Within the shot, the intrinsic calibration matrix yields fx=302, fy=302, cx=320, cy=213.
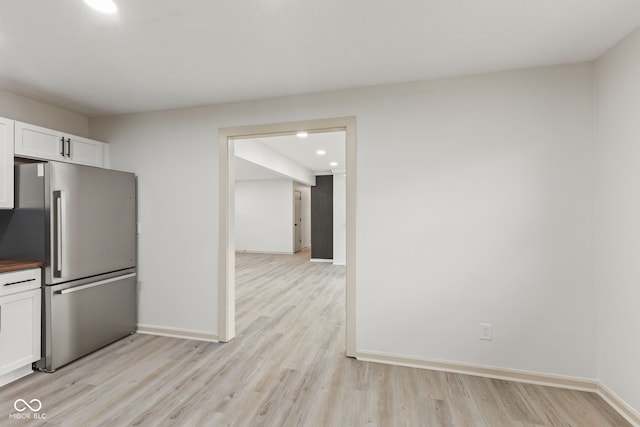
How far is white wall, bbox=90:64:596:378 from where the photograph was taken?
231cm

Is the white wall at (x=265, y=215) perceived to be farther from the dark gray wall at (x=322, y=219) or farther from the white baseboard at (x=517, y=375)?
the white baseboard at (x=517, y=375)

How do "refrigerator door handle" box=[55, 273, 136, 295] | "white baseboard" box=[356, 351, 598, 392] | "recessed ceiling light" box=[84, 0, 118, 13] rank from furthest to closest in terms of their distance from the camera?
"refrigerator door handle" box=[55, 273, 136, 295], "white baseboard" box=[356, 351, 598, 392], "recessed ceiling light" box=[84, 0, 118, 13]

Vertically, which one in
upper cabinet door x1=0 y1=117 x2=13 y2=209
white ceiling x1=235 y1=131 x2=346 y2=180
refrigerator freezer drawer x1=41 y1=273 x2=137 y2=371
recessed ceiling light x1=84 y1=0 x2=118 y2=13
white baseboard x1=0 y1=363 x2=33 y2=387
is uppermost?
white ceiling x1=235 y1=131 x2=346 y2=180

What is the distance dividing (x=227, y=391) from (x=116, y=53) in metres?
2.58

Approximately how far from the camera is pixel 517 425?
188 centimetres

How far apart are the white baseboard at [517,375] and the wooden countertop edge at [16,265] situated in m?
2.85

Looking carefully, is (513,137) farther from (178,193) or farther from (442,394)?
(178,193)

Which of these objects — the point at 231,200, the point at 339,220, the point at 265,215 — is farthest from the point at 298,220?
the point at 231,200

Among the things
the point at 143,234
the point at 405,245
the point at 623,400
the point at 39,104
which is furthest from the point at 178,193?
the point at 623,400

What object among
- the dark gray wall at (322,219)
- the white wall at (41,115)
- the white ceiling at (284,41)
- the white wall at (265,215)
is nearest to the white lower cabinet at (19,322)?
the white wall at (41,115)

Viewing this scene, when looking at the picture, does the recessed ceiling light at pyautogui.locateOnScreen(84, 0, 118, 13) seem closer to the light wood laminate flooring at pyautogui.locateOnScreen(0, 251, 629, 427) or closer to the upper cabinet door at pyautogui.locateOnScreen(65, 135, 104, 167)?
the upper cabinet door at pyautogui.locateOnScreen(65, 135, 104, 167)

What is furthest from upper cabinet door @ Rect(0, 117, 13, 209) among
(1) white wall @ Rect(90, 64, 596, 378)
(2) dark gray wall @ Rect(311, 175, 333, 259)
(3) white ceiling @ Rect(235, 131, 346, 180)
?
(2) dark gray wall @ Rect(311, 175, 333, 259)

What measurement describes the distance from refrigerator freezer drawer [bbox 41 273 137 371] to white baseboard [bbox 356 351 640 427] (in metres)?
2.47

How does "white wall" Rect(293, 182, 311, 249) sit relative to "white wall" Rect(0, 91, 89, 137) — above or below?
below
